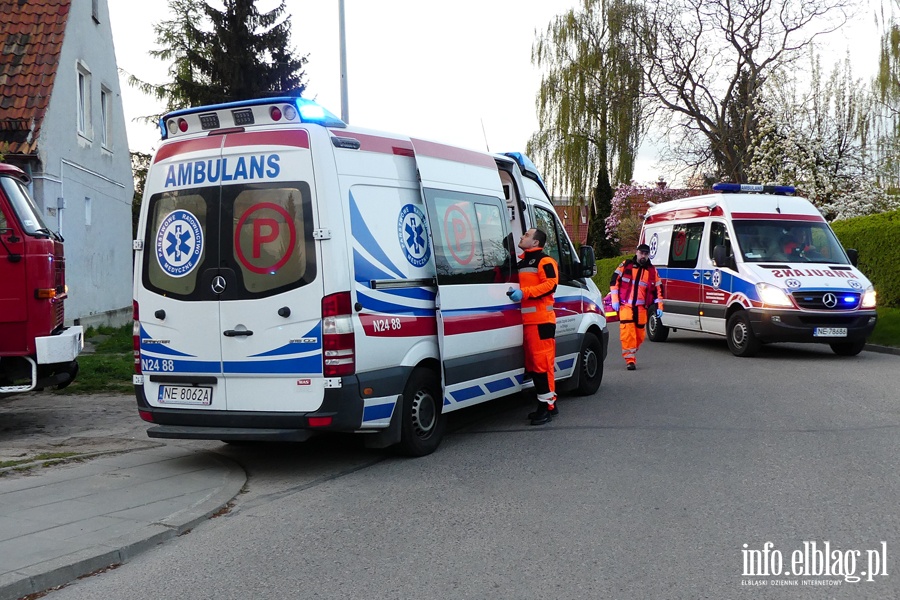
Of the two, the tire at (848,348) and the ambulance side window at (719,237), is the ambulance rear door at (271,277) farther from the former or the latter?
the tire at (848,348)

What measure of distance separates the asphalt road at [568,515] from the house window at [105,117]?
13958 mm

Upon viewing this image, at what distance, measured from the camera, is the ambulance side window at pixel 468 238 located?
25.2 feet

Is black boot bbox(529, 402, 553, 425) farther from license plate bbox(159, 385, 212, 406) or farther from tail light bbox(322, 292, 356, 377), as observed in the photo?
license plate bbox(159, 385, 212, 406)

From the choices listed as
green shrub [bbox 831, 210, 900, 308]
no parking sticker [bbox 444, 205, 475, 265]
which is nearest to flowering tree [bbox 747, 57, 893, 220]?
green shrub [bbox 831, 210, 900, 308]

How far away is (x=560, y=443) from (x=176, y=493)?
3.27m

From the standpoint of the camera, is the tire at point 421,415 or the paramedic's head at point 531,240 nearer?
the tire at point 421,415

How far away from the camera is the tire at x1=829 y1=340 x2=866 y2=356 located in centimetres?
1438

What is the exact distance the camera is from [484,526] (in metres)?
5.41

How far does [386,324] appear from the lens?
6.89m

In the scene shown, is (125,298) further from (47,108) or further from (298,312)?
(298,312)

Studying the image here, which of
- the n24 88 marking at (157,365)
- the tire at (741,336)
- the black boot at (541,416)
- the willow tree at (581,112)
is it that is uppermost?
the willow tree at (581,112)

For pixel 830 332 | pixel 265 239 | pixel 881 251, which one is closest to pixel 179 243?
pixel 265 239

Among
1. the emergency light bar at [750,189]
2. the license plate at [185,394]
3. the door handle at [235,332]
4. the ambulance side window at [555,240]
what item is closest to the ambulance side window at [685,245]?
the emergency light bar at [750,189]

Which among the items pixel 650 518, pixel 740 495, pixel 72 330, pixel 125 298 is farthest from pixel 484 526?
pixel 125 298
